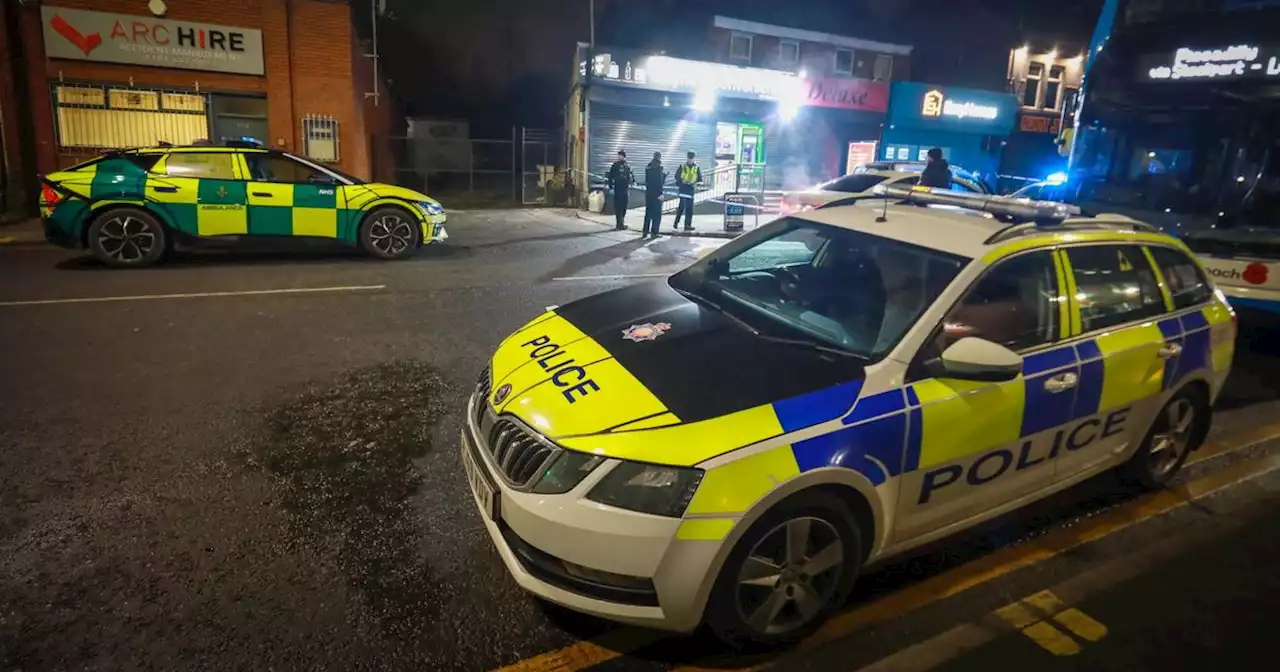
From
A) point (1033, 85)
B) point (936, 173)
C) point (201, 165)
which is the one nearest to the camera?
point (201, 165)

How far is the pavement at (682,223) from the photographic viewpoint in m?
16.1

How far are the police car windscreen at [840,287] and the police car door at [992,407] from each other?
20 cm

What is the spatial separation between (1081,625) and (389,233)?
32.9 feet

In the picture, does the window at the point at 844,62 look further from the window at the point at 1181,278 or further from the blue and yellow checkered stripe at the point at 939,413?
the blue and yellow checkered stripe at the point at 939,413

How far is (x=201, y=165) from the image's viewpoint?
393 inches

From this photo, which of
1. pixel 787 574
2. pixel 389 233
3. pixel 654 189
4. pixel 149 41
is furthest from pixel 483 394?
pixel 149 41

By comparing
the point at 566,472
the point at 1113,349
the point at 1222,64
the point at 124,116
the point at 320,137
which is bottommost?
the point at 566,472

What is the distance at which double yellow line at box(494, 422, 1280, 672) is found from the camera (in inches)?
111

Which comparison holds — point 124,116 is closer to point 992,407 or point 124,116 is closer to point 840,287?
point 840,287

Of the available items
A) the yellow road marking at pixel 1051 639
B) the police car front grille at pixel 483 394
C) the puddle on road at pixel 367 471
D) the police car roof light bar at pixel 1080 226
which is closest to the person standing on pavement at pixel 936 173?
the police car roof light bar at pixel 1080 226

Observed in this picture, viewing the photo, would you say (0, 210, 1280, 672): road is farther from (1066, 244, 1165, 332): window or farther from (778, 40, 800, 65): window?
(778, 40, 800, 65): window

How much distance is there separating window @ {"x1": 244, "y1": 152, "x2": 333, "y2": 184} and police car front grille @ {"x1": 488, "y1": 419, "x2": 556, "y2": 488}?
875 cm

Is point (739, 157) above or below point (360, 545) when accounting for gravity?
above

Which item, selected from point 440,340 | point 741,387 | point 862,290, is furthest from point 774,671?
point 440,340
